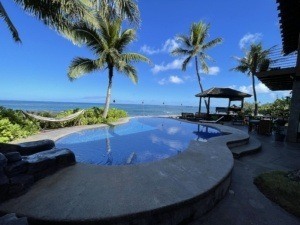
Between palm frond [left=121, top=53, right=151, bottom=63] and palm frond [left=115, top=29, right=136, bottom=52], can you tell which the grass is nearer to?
palm frond [left=121, top=53, right=151, bottom=63]

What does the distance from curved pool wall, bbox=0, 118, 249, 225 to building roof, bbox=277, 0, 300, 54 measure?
8.49 metres

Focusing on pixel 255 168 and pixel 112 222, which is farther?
pixel 255 168

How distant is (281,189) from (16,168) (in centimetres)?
503

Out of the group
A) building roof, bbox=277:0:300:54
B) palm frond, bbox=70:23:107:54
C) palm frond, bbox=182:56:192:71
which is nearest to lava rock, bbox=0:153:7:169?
building roof, bbox=277:0:300:54

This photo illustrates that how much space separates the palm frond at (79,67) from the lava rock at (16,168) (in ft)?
39.6

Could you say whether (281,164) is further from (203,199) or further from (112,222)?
(112,222)

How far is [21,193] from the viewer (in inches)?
121

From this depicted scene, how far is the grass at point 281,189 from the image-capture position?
12.8ft

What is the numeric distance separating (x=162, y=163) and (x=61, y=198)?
2.42 m

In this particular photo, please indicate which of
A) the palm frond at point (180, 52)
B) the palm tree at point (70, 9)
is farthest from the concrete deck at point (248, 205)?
the palm frond at point (180, 52)

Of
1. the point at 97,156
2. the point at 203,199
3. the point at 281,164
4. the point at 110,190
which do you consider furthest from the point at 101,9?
the point at 281,164

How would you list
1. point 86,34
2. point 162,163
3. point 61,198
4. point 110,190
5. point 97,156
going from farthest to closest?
1. point 86,34
2. point 97,156
3. point 162,163
4. point 110,190
5. point 61,198

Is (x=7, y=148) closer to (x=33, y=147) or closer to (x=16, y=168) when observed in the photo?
A: (x=33, y=147)

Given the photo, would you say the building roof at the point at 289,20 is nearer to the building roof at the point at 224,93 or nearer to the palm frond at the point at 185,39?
the building roof at the point at 224,93
